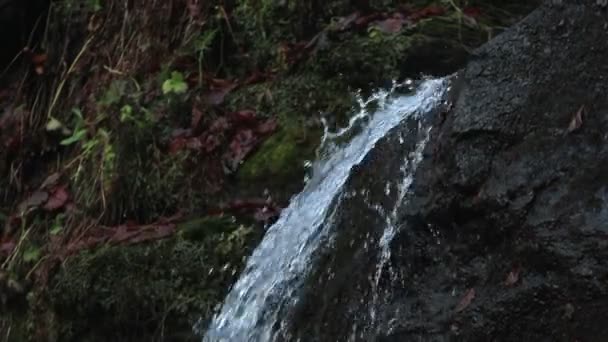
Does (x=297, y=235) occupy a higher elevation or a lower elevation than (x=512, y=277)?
lower

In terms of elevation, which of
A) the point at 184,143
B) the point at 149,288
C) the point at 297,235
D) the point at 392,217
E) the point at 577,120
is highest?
the point at 577,120

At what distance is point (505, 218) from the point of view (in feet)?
10.1

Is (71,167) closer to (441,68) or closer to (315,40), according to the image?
(315,40)

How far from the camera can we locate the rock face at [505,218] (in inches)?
111

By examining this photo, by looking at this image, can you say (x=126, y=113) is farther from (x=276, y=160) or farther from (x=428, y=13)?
(x=428, y=13)

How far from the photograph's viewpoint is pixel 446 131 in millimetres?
3449

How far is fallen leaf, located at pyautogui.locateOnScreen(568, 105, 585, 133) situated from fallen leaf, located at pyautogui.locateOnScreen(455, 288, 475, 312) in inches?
21.7

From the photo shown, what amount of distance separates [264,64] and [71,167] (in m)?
1.20

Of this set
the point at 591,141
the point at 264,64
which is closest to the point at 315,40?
the point at 264,64

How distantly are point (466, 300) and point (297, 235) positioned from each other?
0.99m

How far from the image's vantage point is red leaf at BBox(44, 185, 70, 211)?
5391mm

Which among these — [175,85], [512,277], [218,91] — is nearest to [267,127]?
[218,91]

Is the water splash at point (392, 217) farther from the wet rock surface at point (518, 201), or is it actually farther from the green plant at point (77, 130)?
the green plant at point (77, 130)

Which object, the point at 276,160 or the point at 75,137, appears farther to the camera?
the point at 75,137
